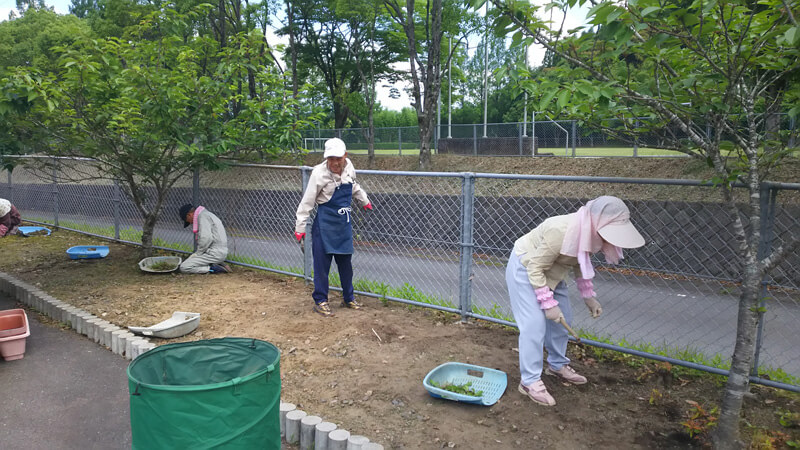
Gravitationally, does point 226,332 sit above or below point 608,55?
below

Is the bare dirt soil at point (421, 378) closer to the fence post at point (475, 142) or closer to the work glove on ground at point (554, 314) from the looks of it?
the work glove on ground at point (554, 314)

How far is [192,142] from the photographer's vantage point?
260 inches

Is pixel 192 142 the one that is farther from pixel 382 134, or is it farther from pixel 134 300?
pixel 382 134

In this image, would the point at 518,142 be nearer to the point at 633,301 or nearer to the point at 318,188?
the point at 633,301

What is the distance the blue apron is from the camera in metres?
5.07

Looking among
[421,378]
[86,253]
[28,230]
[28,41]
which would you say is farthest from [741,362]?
[28,41]

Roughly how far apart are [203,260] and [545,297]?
5.24 m

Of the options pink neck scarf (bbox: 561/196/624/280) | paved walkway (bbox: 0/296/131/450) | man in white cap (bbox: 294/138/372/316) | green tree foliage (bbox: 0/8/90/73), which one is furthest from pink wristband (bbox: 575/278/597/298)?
green tree foliage (bbox: 0/8/90/73)

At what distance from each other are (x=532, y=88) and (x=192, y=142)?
5049 millimetres

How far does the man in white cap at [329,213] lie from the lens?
494 centimetres

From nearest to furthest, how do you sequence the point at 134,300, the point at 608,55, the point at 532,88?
1. the point at 608,55
2. the point at 532,88
3. the point at 134,300

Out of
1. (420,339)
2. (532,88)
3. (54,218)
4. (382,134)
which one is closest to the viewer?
(532,88)

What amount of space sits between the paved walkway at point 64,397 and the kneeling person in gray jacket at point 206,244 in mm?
1996

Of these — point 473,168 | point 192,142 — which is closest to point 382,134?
point 473,168
